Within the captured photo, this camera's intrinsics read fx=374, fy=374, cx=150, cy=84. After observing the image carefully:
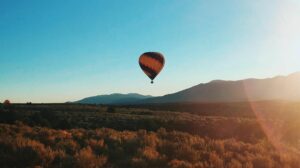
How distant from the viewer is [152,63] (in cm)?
3494

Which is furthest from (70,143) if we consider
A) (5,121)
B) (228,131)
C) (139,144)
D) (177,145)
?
(228,131)

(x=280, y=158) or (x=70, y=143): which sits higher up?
(x=70, y=143)

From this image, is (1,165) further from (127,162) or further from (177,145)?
(177,145)

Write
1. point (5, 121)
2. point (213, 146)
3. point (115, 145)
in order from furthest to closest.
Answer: point (5, 121) → point (213, 146) → point (115, 145)

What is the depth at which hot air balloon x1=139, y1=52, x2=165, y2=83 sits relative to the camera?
34469 millimetres

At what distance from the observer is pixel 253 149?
1947 cm

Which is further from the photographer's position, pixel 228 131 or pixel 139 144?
pixel 228 131

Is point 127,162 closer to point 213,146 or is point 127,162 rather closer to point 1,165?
point 1,165

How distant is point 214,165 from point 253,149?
18.8ft

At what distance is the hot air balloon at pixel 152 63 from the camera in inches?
1357

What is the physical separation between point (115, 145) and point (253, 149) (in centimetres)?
742

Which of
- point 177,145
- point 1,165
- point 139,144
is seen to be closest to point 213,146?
point 177,145

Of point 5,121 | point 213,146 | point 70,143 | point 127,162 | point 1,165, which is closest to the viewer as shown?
point 1,165

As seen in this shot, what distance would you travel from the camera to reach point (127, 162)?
13898mm
